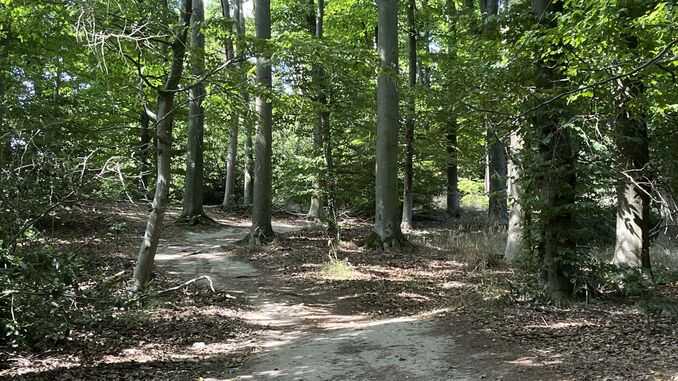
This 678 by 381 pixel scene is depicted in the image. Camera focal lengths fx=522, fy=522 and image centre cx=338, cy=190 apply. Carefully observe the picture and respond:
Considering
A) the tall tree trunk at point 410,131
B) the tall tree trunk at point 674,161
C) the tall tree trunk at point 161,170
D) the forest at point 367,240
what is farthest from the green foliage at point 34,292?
the tall tree trunk at point 410,131

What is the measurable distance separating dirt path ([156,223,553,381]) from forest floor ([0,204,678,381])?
0.02 metres

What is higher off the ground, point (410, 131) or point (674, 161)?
point (410, 131)

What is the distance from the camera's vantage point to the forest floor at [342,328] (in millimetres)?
5469

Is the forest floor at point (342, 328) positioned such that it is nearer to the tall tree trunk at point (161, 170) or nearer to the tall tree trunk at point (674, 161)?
the tall tree trunk at point (161, 170)

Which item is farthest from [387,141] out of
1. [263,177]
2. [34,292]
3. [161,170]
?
[34,292]

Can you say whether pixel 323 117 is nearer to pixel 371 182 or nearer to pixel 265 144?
pixel 265 144

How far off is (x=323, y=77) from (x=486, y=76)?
8.74 m

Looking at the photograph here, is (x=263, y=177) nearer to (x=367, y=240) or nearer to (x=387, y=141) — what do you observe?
(x=367, y=240)

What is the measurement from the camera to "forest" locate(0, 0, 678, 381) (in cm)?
550

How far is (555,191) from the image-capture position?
7277 mm

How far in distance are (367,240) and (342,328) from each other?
6.08 metres

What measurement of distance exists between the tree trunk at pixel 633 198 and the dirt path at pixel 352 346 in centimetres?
331

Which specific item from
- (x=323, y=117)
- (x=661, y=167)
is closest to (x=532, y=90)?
(x=661, y=167)

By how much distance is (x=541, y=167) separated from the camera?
7297mm
